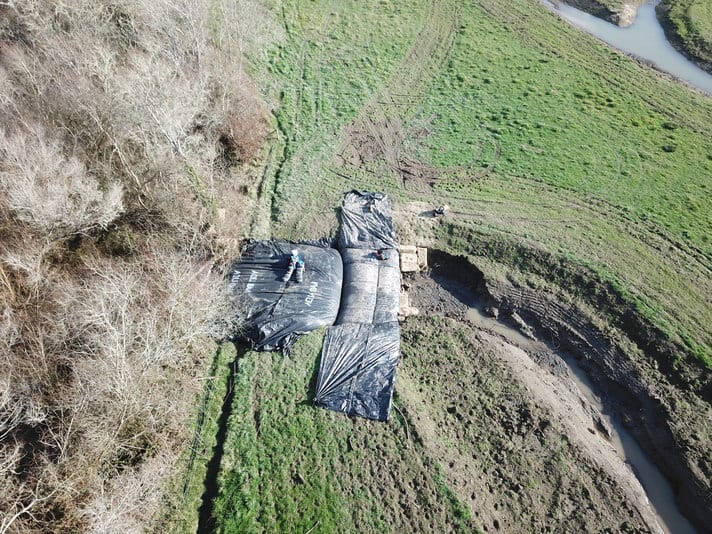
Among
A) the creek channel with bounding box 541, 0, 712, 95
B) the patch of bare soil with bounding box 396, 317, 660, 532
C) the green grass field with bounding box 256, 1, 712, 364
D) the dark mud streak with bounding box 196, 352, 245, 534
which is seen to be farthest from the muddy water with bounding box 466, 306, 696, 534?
the creek channel with bounding box 541, 0, 712, 95

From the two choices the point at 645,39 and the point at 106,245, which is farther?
the point at 645,39

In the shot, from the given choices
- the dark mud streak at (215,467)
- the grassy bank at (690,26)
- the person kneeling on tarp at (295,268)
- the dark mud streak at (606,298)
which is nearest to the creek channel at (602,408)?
the dark mud streak at (606,298)

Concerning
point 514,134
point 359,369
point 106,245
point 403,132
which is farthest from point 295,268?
Answer: point 514,134

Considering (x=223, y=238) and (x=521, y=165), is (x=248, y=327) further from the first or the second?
(x=521, y=165)

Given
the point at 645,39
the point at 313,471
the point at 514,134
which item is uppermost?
the point at 645,39

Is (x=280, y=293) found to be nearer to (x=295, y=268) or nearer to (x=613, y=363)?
(x=295, y=268)

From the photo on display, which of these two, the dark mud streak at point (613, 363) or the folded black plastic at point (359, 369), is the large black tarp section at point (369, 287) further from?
the dark mud streak at point (613, 363)

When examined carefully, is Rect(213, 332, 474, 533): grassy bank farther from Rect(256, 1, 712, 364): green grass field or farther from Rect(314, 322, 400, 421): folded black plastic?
Rect(256, 1, 712, 364): green grass field
